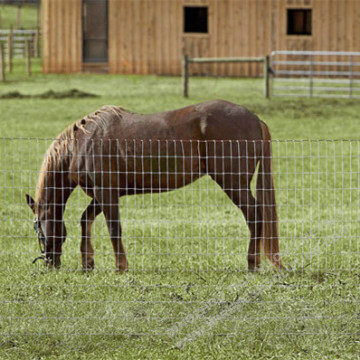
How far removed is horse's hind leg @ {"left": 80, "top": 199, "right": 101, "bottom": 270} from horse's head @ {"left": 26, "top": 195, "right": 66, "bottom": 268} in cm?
21

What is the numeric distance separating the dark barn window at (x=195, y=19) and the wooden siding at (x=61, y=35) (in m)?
3.69

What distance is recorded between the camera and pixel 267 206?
8031 mm

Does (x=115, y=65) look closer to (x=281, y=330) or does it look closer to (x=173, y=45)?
(x=173, y=45)

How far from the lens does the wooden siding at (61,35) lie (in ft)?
96.8

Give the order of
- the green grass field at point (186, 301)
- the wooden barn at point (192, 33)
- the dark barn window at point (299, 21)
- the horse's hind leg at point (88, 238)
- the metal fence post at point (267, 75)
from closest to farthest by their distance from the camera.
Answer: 1. the green grass field at point (186, 301)
2. the horse's hind leg at point (88, 238)
3. the metal fence post at point (267, 75)
4. the wooden barn at point (192, 33)
5. the dark barn window at point (299, 21)

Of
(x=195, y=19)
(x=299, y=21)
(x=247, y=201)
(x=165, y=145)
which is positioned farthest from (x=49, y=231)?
(x=299, y=21)

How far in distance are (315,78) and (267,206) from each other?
2074 centimetres

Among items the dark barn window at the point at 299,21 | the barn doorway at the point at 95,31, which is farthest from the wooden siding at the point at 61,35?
the dark barn window at the point at 299,21

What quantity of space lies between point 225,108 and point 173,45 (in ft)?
70.9

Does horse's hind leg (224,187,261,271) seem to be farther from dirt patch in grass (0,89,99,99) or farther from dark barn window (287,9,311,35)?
dark barn window (287,9,311,35)

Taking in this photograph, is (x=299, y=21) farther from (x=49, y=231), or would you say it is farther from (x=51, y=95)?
(x=49, y=231)

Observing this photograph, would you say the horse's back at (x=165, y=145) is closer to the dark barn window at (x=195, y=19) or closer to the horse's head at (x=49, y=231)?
the horse's head at (x=49, y=231)

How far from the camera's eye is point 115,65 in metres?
29.8

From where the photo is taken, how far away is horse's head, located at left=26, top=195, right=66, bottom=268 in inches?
322
